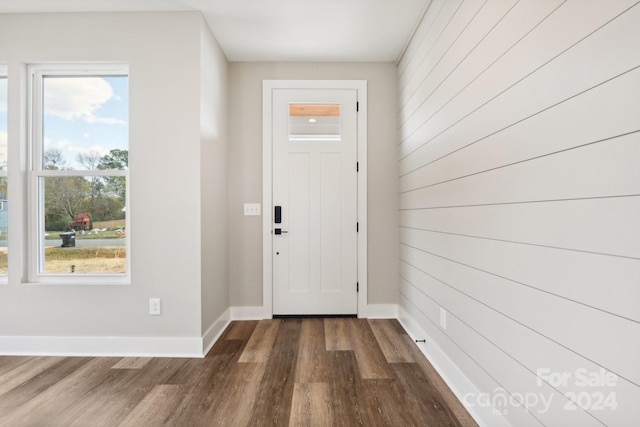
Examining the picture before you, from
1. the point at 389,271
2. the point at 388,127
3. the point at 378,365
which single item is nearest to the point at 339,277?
the point at 389,271

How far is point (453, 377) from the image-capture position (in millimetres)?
1979

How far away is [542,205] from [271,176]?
2.56 m

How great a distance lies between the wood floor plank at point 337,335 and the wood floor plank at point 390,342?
253 millimetres

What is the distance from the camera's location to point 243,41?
2.96 m

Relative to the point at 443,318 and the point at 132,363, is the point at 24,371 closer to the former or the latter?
the point at 132,363

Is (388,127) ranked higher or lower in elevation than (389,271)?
higher

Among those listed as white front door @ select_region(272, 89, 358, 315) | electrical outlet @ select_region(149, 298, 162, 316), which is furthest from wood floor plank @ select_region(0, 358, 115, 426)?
white front door @ select_region(272, 89, 358, 315)

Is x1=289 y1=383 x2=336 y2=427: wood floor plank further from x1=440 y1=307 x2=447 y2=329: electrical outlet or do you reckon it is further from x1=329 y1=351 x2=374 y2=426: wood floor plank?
x1=440 y1=307 x2=447 y2=329: electrical outlet

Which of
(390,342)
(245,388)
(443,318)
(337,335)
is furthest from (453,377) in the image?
(245,388)

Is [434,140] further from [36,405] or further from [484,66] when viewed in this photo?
[36,405]

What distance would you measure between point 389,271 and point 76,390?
2.66 meters

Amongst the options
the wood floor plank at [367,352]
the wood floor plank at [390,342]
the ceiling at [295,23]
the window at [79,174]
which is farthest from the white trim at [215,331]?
Result: the ceiling at [295,23]

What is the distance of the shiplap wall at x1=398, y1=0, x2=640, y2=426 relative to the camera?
89 cm

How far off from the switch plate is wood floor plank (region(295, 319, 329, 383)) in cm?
120
